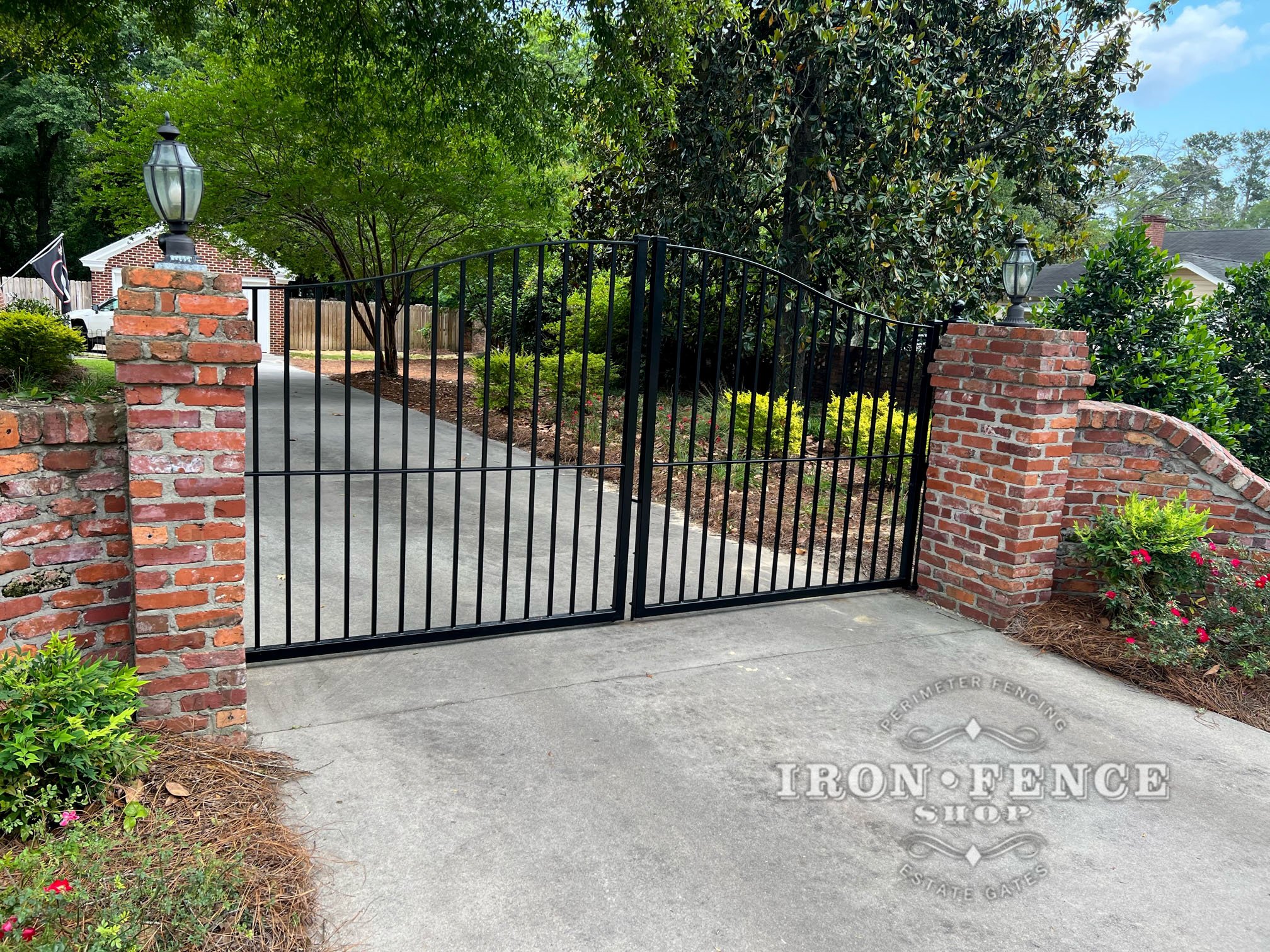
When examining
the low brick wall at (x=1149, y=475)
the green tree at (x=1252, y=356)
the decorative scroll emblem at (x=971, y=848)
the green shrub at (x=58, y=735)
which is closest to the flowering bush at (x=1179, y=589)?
the low brick wall at (x=1149, y=475)

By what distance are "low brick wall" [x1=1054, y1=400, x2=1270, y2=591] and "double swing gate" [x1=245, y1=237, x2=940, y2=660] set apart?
0.92m

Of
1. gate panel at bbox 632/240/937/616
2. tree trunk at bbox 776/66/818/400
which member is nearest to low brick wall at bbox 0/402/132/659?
gate panel at bbox 632/240/937/616

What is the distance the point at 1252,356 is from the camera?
8352 millimetres

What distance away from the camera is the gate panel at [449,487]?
4164 millimetres

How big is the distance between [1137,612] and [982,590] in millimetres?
816

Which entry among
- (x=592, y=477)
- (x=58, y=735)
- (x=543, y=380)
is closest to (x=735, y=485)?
(x=592, y=477)

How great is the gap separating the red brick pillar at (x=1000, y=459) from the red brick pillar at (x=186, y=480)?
155 inches

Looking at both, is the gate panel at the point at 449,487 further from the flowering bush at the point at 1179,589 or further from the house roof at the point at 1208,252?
the house roof at the point at 1208,252

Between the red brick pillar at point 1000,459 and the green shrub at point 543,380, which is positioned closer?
the red brick pillar at point 1000,459

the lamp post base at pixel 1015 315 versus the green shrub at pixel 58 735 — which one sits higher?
the lamp post base at pixel 1015 315

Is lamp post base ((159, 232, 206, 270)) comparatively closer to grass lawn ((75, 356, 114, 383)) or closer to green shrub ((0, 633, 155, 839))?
grass lawn ((75, 356, 114, 383))

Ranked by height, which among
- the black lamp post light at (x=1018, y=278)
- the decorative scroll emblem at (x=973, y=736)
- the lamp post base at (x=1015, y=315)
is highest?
the black lamp post light at (x=1018, y=278)

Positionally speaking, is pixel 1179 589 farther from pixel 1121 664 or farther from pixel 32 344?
pixel 32 344

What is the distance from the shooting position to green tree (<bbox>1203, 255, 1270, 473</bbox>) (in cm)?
818
